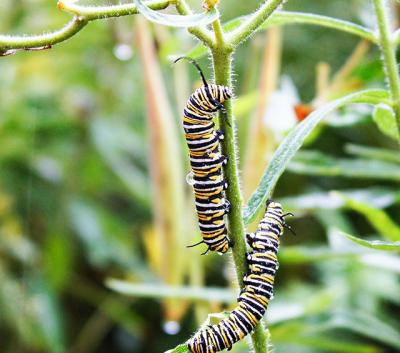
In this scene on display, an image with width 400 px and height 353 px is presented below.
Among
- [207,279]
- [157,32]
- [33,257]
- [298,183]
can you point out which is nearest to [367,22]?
[157,32]

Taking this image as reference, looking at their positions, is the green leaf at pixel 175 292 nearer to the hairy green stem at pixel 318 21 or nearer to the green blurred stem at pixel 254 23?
the hairy green stem at pixel 318 21

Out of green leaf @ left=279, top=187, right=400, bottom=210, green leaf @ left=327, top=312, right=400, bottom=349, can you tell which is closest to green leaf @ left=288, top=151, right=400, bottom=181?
green leaf @ left=279, top=187, right=400, bottom=210

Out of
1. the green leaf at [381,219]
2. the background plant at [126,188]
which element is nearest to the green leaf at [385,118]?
the green leaf at [381,219]

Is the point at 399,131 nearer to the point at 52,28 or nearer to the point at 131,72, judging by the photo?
the point at 52,28

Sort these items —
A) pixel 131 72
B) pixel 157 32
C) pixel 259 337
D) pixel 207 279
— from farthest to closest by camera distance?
pixel 131 72 → pixel 207 279 → pixel 157 32 → pixel 259 337

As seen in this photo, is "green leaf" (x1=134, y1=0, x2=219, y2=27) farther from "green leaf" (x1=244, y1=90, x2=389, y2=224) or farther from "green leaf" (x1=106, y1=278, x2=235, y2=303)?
"green leaf" (x1=106, y1=278, x2=235, y2=303)

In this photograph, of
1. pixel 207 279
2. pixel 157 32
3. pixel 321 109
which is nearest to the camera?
pixel 321 109
